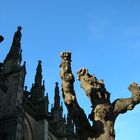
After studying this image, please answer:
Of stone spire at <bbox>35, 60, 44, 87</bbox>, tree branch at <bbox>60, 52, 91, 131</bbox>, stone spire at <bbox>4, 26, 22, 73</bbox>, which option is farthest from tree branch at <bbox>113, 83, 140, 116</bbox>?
stone spire at <bbox>35, 60, 44, 87</bbox>

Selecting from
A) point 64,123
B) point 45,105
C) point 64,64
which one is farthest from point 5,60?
point 64,64

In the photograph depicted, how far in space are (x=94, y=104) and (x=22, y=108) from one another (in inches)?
652

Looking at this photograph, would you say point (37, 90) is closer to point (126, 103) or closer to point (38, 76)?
point (38, 76)

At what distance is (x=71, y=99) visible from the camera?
414 centimetres

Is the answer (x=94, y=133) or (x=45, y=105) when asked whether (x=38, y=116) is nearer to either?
(x=45, y=105)

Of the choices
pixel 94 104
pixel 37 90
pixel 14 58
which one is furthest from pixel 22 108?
pixel 94 104

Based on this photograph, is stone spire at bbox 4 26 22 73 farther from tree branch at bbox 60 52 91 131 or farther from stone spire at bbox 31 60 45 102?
tree branch at bbox 60 52 91 131

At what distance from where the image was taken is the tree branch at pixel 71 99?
4105 mm

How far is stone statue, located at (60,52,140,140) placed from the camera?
407 centimetres

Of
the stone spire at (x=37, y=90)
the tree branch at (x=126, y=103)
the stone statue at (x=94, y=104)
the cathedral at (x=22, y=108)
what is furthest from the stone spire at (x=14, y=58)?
the tree branch at (x=126, y=103)

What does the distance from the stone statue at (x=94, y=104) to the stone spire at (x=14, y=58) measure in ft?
59.9

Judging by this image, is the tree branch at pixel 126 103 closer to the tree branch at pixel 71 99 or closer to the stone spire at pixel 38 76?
the tree branch at pixel 71 99

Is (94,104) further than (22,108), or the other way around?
(22,108)

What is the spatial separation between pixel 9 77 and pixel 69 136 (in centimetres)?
1027
